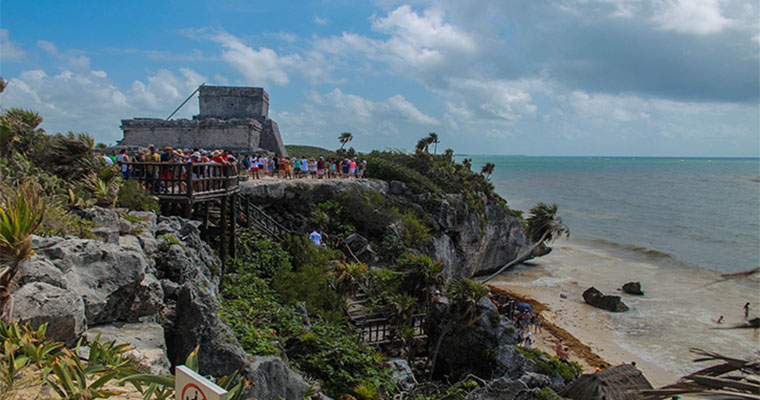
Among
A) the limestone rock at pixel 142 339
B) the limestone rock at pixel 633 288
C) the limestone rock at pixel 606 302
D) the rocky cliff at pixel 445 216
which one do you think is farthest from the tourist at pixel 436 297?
the limestone rock at pixel 633 288

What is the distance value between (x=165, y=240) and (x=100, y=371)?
194 inches

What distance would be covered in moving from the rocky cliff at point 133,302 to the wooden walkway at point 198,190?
413cm

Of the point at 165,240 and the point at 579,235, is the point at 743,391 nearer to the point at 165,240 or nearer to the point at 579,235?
the point at 165,240

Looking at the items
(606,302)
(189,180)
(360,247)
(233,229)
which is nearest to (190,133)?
(360,247)

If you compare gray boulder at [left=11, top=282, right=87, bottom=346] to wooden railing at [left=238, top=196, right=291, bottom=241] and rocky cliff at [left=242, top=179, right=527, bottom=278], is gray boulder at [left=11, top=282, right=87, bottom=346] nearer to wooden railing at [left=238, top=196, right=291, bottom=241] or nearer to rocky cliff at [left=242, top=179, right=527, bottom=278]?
wooden railing at [left=238, top=196, right=291, bottom=241]

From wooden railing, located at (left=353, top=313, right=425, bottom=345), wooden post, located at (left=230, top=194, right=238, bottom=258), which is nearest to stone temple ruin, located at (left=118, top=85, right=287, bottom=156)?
wooden post, located at (left=230, top=194, right=238, bottom=258)

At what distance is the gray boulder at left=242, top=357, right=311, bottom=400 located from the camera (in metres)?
6.88

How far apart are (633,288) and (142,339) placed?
32.8m

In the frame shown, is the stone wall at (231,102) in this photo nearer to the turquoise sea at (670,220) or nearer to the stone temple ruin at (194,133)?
the stone temple ruin at (194,133)

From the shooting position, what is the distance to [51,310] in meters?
4.80

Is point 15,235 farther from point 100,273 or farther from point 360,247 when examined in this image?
point 360,247

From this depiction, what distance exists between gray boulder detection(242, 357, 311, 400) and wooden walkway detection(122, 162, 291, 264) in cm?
714

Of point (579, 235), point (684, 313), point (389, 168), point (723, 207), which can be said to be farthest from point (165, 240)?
point (723, 207)

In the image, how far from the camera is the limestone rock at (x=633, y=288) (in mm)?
31375
